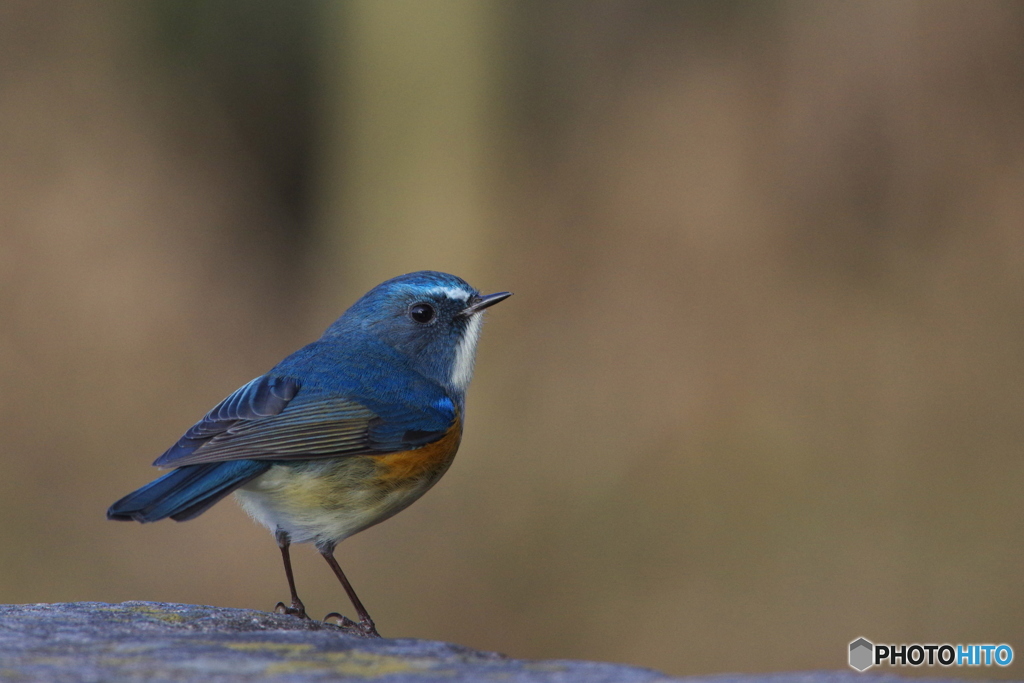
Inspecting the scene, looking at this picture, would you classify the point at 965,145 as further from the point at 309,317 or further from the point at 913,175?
the point at 309,317

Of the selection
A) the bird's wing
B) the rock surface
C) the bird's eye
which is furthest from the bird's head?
the rock surface

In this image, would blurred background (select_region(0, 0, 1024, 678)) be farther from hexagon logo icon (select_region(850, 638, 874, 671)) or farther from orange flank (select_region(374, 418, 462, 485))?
orange flank (select_region(374, 418, 462, 485))

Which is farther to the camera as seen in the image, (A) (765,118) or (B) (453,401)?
(A) (765,118)

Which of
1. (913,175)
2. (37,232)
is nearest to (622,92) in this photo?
(913,175)

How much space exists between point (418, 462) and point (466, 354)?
94cm

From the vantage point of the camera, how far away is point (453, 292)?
469cm

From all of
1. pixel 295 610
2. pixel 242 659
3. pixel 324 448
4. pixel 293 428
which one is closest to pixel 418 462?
pixel 324 448

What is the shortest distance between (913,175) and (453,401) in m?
4.52

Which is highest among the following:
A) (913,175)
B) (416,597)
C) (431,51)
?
(431,51)

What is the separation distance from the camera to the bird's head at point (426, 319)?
4633 millimetres

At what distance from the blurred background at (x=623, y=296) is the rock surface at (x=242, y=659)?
426 cm

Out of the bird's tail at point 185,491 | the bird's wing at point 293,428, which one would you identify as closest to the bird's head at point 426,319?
the bird's wing at point 293,428

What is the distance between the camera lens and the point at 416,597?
7.29 meters

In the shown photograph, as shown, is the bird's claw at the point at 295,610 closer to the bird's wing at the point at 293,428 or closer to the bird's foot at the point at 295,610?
the bird's foot at the point at 295,610
